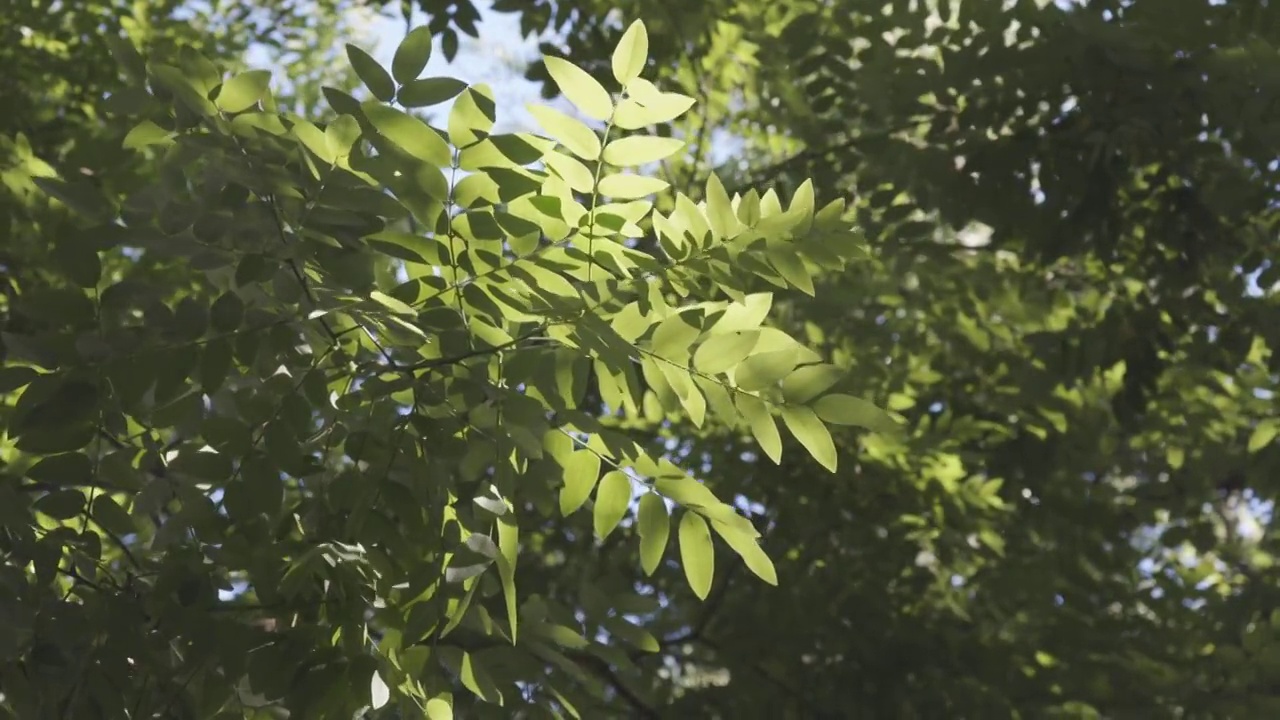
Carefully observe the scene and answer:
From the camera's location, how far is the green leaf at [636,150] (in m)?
1.38

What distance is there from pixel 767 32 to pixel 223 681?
2927 mm

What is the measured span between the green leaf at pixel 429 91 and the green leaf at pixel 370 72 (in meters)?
0.02

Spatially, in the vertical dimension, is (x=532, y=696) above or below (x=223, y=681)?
above

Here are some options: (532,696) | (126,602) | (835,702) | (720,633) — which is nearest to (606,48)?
(720,633)

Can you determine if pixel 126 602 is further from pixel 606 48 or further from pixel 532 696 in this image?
pixel 606 48

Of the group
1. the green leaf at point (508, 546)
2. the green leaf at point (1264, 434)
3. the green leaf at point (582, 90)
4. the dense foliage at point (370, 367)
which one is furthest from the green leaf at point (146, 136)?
the green leaf at point (1264, 434)

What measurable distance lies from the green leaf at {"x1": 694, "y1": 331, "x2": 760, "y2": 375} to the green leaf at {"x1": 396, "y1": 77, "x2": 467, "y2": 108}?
0.39 m

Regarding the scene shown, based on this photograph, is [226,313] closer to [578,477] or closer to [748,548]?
[578,477]

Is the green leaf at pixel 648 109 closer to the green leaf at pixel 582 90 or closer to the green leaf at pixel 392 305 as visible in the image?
the green leaf at pixel 582 90

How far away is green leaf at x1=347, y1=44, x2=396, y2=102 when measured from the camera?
1.32m

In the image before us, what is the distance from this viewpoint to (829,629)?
317 cm

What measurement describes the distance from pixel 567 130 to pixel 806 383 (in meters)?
0.39

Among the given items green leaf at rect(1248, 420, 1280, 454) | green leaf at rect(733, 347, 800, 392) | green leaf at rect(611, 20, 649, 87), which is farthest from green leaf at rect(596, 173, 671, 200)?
green leaf at rect(1248, 420, 1280, 454)

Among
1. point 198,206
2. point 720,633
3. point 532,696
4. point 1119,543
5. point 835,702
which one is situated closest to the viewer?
point 198,206
